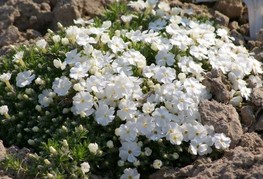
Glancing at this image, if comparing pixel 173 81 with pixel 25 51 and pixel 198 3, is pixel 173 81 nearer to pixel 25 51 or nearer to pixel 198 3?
pixel 25 51

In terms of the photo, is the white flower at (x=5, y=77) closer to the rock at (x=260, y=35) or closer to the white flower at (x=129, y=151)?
the white flower at (x=129, y=151)

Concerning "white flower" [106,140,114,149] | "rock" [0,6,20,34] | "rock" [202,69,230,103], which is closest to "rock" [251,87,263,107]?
"rock" [202,69,230,103]

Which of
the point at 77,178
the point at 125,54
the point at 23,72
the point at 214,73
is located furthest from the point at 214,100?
the point at 23,72

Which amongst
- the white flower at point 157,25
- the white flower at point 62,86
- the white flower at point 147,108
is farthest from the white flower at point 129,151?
the white flower at point 157,25

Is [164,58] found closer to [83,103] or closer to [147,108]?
[147,108]

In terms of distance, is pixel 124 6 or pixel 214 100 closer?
pixel 214 100

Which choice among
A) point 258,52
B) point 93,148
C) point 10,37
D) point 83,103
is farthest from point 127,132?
point 10,37
